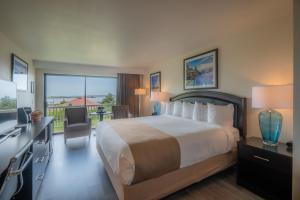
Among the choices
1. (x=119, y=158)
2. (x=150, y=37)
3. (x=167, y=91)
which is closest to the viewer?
(x=119, y=158)

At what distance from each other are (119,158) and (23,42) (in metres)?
3.25

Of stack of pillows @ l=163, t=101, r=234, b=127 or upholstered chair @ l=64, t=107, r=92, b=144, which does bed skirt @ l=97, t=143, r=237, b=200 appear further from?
upholstered chair @ l=64, t=107, r=92, b=144

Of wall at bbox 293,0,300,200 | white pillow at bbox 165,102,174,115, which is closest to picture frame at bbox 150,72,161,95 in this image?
white pillow at bbox 165,102,174,115

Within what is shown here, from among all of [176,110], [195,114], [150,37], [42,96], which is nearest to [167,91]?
[176,110]

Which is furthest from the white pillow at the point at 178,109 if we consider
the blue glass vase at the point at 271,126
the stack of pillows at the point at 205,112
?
the blue glass vase at the point at 271,126

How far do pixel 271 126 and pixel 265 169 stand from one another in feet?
1.93

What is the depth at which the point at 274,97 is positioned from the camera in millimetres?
1909

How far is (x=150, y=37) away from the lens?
9.60 feet

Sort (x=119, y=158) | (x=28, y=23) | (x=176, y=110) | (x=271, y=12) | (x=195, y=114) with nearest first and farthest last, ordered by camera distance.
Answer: (x=119, y=158) → (x=271, y=12) → (x=28, y=23) → (x=195, y=114) → (x=176, y=110)

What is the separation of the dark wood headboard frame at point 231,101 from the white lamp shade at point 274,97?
2.01 feet

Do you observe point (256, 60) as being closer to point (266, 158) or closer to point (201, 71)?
point (201, 71)

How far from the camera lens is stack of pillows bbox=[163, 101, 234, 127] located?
2.69m

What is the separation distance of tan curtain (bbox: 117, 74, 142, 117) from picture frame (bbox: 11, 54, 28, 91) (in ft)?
9.40

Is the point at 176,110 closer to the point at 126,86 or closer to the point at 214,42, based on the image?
the point at 214,42
